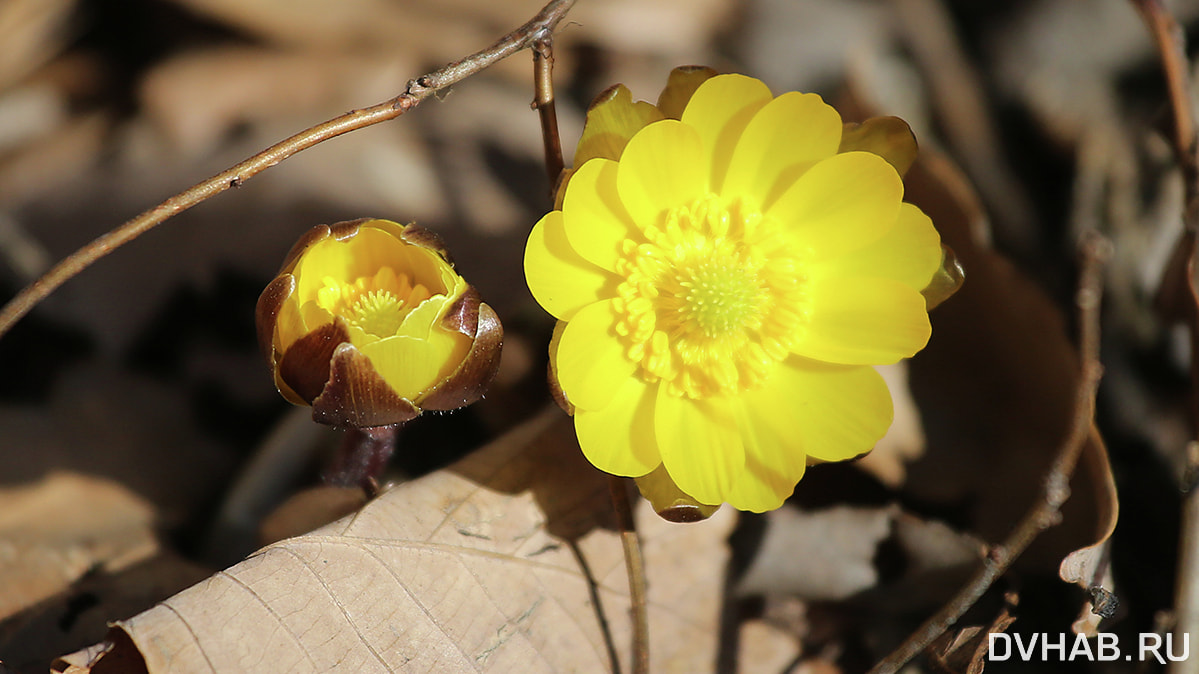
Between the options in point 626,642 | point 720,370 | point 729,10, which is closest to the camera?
point 720,370

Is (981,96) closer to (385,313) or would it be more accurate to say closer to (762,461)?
(762,461)

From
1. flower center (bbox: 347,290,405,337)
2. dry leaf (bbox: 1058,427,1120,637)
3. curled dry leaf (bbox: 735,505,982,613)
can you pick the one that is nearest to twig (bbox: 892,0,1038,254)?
dry leaf (bbox: 1058,427,1120,637)

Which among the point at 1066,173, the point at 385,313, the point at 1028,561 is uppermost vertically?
the point at 385,313

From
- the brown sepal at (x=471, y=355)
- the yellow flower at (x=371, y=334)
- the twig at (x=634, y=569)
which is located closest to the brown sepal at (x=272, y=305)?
the yellow flower at (x=371, y=334)

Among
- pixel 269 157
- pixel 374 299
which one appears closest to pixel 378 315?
pixel 374 299

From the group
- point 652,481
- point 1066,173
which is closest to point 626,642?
point 652,481

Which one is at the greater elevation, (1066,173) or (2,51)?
(2,51)
